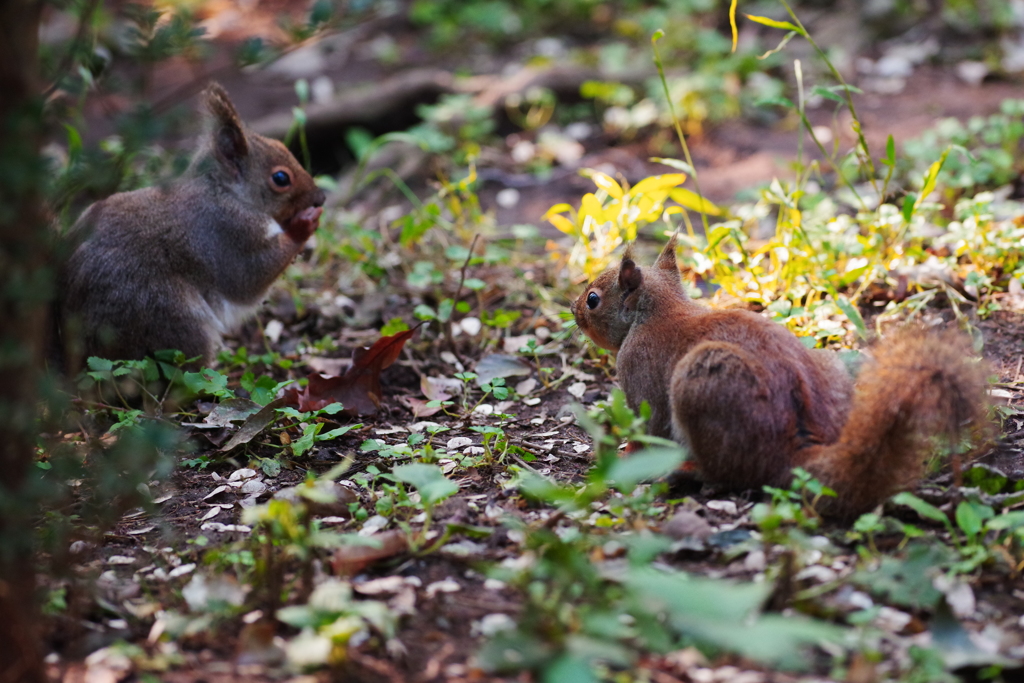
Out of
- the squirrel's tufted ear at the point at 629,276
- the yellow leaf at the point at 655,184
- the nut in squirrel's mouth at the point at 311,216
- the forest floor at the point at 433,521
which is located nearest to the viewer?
the forest floor at the point at 433,521

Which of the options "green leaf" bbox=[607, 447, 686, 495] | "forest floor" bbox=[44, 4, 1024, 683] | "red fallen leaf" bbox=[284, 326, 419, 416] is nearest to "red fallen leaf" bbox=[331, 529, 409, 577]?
"forest floor" bbox=[44, 4, 1024, 683]

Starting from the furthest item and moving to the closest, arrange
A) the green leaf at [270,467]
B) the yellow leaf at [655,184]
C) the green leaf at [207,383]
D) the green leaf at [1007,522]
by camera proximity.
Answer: the yellow leaf at [655,184], the green leaf at [207,383], the green leaf at [270,467], the green leaf at [1007,522]

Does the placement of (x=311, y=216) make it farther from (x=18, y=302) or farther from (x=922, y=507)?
(x=922, y=507)

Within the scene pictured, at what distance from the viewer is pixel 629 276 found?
336 centimetres

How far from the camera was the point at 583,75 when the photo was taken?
24.5 ft

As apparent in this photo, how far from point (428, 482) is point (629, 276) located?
48.0 inches

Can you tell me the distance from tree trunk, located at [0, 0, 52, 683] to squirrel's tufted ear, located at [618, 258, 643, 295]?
1932 mm

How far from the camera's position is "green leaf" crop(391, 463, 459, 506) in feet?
8.13

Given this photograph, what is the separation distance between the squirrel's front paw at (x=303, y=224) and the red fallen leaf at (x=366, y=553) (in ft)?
7.52

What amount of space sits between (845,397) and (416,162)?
14.2 ft

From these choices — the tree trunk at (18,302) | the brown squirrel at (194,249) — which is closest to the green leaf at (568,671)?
the tree trunk at (18,302)

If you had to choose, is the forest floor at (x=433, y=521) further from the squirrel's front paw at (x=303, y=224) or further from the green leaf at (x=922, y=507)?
the squirrel's front paw at (x=303, y=224)

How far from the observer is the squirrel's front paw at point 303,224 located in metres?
4.47

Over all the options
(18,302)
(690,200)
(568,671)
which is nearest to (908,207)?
(690,200)
